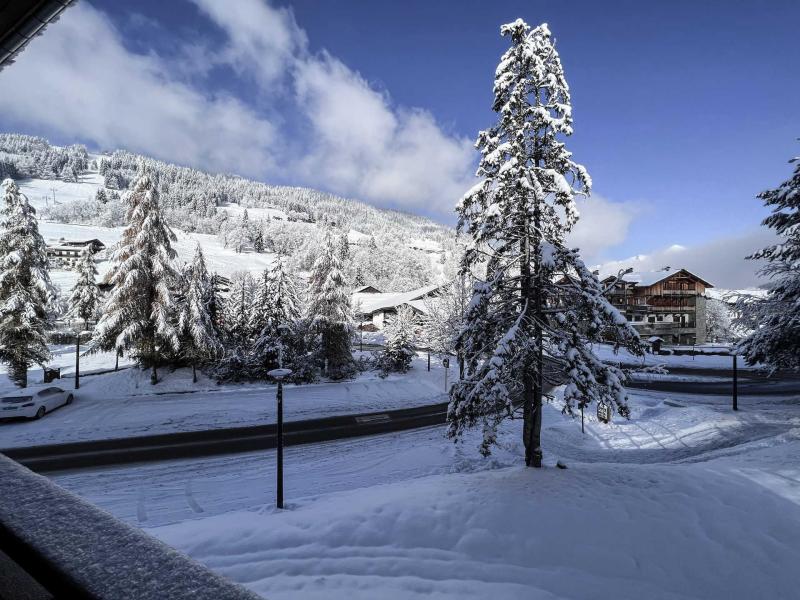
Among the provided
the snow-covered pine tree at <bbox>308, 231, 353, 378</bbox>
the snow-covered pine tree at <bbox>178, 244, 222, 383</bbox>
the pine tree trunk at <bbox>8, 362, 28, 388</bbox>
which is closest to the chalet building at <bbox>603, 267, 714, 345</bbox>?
the snow-covered pine tree at <bbox>308, 231, 353, 378</bbox>

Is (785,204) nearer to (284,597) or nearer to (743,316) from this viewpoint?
(743,316)

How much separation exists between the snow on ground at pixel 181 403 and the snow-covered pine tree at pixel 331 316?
6.42ft

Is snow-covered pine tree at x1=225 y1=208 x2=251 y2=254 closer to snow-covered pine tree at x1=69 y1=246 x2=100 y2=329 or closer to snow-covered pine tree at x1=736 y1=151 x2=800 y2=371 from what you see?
snow-covered pine tree at x1=69 y1=246 x2=100 y2=329

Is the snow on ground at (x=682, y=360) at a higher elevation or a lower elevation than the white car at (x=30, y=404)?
higher

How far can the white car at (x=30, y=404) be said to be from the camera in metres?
20.0

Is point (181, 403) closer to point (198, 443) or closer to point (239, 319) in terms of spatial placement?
point (198, 443)

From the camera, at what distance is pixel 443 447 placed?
19453 millimetres

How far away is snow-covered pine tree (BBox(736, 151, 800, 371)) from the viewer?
16953mm

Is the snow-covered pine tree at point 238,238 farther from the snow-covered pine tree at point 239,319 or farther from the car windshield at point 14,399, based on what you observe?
the car windshield at point 14,399

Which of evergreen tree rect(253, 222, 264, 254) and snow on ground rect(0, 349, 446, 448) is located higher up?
evergreen tree rect(253, 222, 264, 254)

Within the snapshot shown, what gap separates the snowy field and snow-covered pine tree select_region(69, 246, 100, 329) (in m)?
38.2

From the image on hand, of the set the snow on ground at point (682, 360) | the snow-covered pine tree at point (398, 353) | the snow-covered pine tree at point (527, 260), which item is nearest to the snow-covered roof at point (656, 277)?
the snow on ground at point (682, 360)

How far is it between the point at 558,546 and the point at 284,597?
5.37m

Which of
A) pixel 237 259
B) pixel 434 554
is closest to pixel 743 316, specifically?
pixel 434 554
